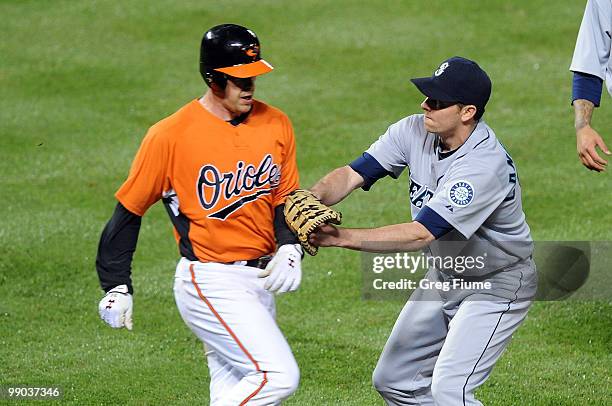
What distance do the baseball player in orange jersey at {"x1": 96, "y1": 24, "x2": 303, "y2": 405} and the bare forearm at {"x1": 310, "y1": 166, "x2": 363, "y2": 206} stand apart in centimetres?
35

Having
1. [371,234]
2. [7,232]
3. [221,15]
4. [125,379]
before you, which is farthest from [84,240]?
[221,15]

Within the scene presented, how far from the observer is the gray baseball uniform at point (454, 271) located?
501 cm

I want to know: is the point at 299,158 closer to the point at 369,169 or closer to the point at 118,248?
the point at 369,169

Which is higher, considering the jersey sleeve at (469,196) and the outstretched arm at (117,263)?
the jersey sleeve at (469,196)

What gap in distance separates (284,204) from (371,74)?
316 inches

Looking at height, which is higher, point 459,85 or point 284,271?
point 459,85

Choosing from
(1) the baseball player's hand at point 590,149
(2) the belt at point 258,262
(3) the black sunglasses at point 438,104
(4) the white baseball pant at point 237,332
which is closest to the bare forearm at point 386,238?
(2) the belt at point 258,262

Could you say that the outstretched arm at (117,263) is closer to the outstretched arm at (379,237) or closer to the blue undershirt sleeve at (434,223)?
the outstretched arm at (379,237)

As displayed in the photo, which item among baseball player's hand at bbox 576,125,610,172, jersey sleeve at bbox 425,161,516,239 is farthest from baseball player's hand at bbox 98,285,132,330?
baseball player's hand at bbox 576,125,610,172

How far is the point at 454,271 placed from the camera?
530 centimetres

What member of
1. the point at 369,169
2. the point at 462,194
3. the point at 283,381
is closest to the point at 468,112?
the point at 462,194

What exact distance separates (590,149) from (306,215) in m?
1.69

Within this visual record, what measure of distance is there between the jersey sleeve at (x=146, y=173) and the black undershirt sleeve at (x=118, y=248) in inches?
2.5

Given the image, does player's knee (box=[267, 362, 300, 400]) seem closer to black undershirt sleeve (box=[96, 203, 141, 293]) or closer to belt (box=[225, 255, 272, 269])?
belt (box=[225, 255, 272, 269])
